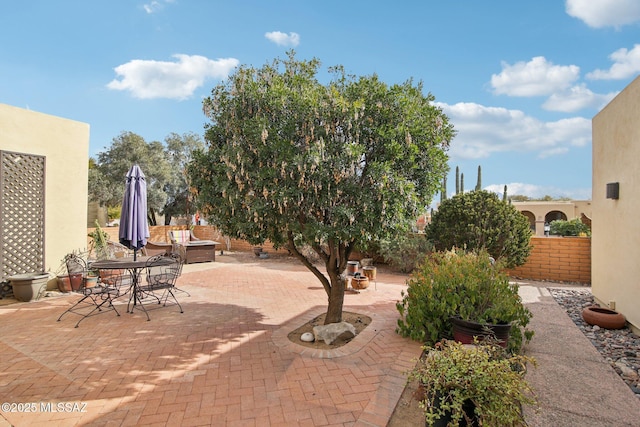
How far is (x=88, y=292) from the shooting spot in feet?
19.2

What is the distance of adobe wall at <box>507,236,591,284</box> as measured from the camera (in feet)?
31.0

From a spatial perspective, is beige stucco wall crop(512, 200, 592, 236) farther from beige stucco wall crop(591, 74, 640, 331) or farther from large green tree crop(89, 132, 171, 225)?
large green tree crop(89, 132, 171, 225)

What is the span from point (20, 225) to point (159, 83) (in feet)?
21.6

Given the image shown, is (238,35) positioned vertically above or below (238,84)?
above

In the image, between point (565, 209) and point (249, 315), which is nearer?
point (249, 315)

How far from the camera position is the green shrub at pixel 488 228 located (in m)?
9.07

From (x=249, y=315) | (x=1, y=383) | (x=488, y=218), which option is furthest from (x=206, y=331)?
(x=488, y=218)

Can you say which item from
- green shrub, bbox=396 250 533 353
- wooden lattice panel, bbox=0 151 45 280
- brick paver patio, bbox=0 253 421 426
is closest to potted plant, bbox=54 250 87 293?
wooden lattice panel, bbox=0 151 45 280

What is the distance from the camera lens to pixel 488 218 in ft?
30.3

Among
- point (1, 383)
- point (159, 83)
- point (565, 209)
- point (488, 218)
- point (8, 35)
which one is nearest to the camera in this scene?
point (1, 383)

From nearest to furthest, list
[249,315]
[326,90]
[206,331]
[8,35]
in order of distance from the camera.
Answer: [326,90]
[206,331]
[249,315]
[8,35]

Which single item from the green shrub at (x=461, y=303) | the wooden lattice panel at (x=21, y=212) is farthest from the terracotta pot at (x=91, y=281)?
the green shrub at (x=461, y=303)

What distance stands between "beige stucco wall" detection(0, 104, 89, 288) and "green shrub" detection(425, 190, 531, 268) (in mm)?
9654

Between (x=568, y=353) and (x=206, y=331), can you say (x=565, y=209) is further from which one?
(x=206, y=331)
